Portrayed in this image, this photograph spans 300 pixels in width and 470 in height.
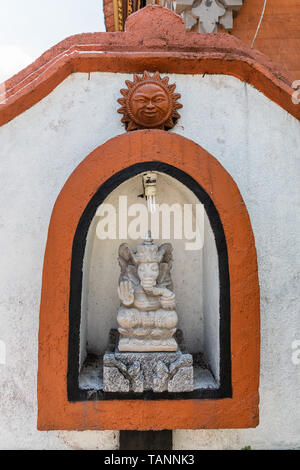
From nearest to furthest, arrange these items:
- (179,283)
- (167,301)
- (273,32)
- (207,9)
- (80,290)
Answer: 1. (80,290)
2. (167,301)
3. (179,283)
4. (207,9)
5. (273,32)

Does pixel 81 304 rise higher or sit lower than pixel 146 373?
higher

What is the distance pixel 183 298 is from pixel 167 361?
2.19 ft

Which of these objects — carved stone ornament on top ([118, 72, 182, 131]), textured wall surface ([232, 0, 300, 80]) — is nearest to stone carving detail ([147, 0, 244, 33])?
textured wall surface ([232, 0, 300, 80])

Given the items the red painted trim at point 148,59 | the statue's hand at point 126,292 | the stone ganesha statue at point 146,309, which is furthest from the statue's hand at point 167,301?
the red painted trim at point 148,59

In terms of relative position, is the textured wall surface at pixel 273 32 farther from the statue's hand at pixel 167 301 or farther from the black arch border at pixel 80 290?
the statue's hand at pixel 167 301

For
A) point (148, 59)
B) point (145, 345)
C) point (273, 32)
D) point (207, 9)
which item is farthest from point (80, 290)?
point (273, 32)

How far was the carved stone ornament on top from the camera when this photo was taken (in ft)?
8.70

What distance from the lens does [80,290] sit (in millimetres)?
2469

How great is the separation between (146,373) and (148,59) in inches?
102

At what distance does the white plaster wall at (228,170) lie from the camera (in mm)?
2688

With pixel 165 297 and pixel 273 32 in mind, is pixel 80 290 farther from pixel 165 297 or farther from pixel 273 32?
pixel 273 32

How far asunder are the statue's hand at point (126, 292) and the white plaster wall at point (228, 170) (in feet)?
2.34

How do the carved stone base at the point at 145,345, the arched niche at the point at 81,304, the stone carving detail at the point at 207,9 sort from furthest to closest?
the stone carving detail at the point at 207,9 → the carved stone base at the point at 145,345 → the arched niche at the point at 81,304

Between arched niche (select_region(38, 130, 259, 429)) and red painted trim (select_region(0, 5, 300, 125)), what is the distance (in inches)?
29.7
